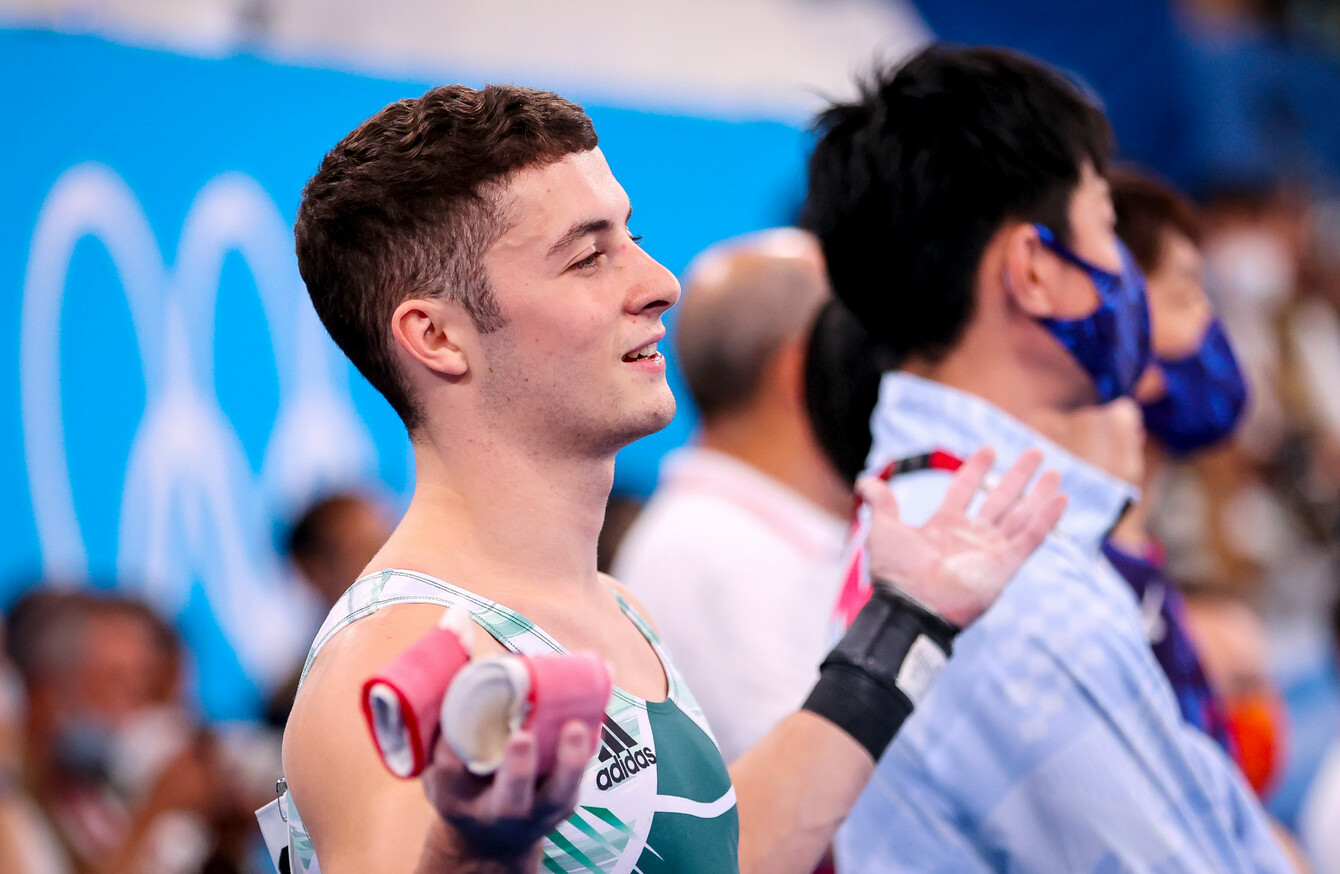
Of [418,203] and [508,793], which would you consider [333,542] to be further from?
[508,793]

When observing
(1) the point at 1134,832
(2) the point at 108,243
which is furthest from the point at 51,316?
(1) the point at 1134,832

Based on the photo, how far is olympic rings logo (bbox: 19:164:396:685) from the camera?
3598 mm

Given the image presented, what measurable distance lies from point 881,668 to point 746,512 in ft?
5.28

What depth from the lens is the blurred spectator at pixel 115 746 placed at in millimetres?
3133

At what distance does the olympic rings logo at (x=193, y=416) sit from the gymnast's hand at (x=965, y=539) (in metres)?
2.34

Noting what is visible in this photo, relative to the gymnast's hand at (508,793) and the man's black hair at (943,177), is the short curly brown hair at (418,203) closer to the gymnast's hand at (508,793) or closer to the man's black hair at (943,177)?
the gymnast's hand at (508,793)

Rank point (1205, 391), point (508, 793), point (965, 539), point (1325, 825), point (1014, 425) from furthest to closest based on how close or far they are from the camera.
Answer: point (1325, 825) < point (1205, 391) < point (1014, 425) < point (965, 539) < point (508, 793)

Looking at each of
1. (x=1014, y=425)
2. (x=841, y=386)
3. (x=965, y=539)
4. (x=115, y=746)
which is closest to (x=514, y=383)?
(x=965, y=539)

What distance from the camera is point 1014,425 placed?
2107 millimetres

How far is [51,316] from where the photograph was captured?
3.63 metres

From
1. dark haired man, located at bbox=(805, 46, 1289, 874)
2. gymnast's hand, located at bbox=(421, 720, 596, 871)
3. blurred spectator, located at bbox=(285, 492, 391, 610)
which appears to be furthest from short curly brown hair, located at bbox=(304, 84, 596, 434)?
blurred spectator, located at bbox=(285, 492, 391, 610)

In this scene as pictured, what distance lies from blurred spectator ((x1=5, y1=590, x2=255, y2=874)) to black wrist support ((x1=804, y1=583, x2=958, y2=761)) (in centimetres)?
196

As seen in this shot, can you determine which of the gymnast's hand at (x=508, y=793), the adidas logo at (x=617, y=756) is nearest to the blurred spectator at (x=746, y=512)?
the adidas logo at (x=617, y=756)

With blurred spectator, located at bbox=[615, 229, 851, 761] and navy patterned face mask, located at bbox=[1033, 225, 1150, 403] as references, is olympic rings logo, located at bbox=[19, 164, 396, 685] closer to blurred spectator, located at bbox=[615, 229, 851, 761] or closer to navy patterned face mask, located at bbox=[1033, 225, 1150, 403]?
blurred spectator, located at bbox=[615, 229, 851, 761]
